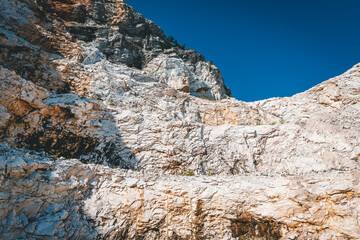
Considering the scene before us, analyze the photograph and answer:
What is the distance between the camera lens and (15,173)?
6723 millimetres

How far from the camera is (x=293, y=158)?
11969 mm

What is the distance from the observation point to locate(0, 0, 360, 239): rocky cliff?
7473 millimetres

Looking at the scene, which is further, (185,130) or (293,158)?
(185,130)

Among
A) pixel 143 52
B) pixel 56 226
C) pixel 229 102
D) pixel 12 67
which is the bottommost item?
pixel 56 226

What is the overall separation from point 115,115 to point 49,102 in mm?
3995

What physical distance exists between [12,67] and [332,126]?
21.9 m

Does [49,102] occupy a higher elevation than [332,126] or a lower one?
lower

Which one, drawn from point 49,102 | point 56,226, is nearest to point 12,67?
point 49,102

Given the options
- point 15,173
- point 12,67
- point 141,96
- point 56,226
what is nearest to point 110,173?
point 56,226

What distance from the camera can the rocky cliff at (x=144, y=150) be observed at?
747 cm

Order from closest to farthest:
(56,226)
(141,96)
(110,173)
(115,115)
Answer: (56,226)
(110,173)
(115,115)
(141,96)

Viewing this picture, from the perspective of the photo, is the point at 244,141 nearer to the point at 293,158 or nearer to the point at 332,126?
the point at 293,158

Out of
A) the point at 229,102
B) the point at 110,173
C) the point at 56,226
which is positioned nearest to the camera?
the point at 56,226

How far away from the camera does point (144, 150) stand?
12.7 m
